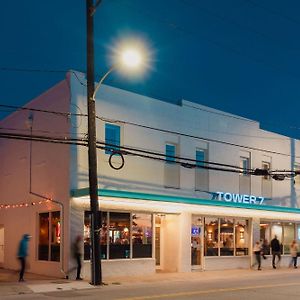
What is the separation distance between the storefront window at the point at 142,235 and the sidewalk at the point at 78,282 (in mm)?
1170

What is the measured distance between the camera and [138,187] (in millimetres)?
25578

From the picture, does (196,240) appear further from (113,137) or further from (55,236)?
(55,236)

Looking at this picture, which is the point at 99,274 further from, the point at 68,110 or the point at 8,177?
the point at 8,177

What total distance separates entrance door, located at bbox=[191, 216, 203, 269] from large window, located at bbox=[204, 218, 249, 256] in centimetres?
47

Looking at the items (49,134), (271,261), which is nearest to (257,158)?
(271,261)

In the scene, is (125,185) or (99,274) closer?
(99,274)

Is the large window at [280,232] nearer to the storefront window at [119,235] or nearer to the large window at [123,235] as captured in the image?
Result: the large window at [123,235]

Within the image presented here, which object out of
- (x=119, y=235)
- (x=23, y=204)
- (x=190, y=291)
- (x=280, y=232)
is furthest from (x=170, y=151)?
(x=190, y=291)

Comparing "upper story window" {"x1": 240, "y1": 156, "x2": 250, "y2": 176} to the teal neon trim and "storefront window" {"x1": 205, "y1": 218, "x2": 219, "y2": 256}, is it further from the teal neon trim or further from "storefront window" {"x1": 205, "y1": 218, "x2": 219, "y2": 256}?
"storefront window" {"x1": 205, "y1": 218, "x2": 219, "y2": 256}

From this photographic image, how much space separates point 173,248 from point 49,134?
7950 millimetres

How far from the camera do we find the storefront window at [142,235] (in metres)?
25.3

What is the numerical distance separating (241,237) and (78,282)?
12.4 meters

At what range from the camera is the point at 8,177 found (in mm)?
29094

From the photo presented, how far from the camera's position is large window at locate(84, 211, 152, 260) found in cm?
2394
